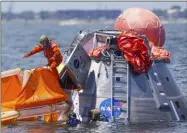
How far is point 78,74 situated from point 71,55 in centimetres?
67

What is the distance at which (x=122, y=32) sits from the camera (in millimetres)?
29328

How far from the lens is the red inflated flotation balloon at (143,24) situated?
30.4 metres

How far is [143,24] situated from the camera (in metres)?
30.4

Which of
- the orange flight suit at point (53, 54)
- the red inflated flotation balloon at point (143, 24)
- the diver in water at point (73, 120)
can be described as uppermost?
the red inflated flotation balloon at point (143, 24)

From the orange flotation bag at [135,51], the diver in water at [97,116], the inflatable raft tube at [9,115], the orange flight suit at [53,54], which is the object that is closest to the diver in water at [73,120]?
the diver in water at [97,116]

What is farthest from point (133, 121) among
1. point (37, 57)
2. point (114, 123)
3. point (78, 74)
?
point (37, 57)

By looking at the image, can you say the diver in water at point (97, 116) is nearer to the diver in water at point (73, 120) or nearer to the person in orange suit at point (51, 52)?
the diver in water at point (73, 120)

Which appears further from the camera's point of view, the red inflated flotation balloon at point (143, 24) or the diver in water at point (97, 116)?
the red inflated flotation balloon at point (143, 24)

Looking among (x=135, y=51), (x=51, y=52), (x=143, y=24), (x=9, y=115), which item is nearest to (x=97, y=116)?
(x=135, y=51)

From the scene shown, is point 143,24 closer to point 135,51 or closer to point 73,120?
point 135,51

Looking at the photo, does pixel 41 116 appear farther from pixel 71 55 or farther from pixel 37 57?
pixel 37 57

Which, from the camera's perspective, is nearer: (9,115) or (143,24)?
(9,115)

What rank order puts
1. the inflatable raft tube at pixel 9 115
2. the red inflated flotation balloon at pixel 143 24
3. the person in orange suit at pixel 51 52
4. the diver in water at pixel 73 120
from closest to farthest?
the inflatable raft tube at pixel 9 115, the diver in water at pixel 73 120, the person in orange suit at pixel 51 52, the red inflated flotation balloon at pixel 143 24

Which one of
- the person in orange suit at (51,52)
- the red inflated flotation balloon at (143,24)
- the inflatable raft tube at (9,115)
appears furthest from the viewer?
the red inflated flotation balloon at (143,24)
